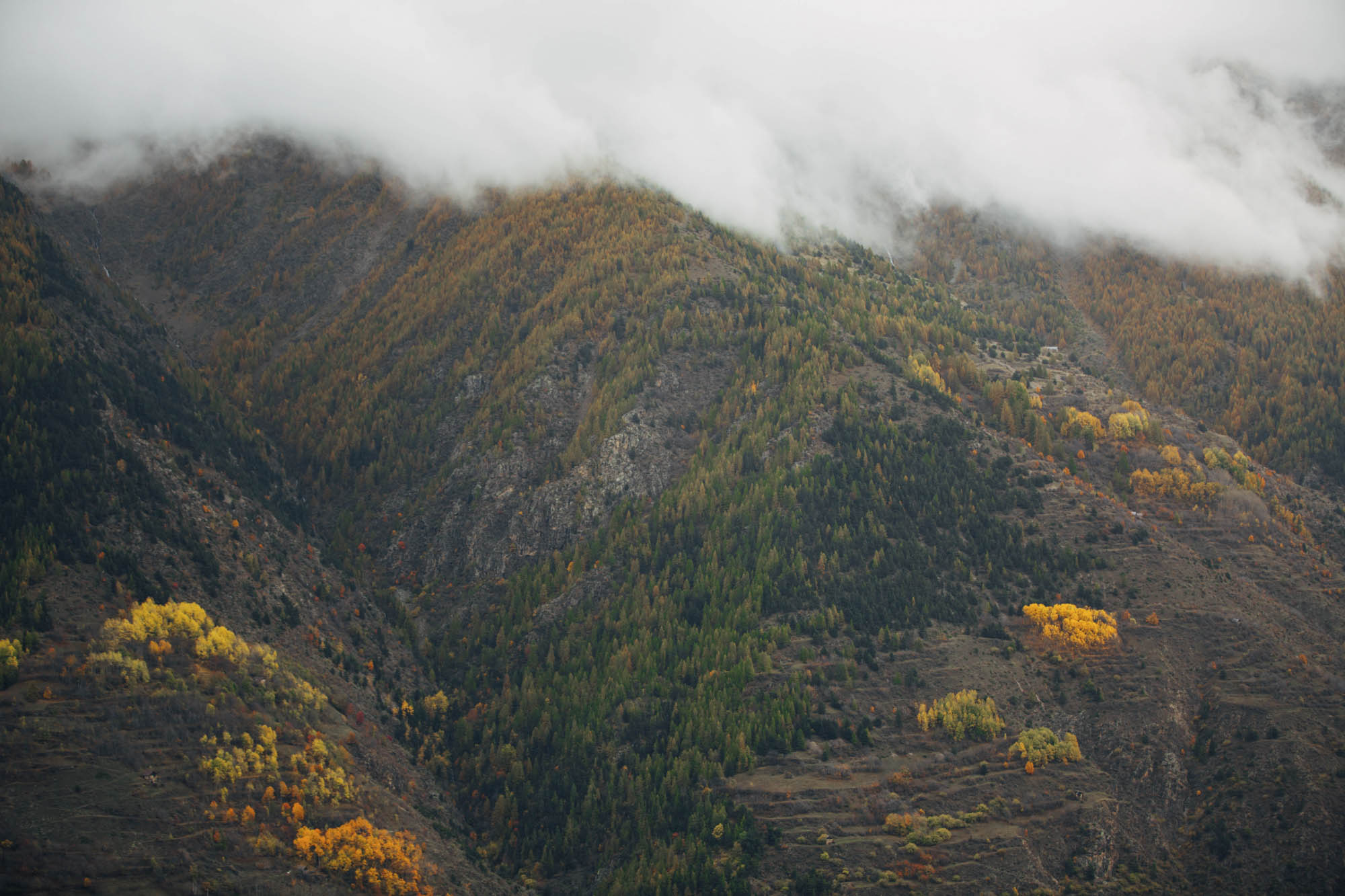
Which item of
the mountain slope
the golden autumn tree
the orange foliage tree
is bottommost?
the orange foliage tree

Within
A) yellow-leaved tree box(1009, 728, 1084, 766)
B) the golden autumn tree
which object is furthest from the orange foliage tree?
the golden autumn tree

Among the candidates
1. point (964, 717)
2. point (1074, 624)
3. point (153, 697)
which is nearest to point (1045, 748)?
point (964, 717)

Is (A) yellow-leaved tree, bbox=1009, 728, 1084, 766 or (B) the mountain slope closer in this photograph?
(B) the mountain slope

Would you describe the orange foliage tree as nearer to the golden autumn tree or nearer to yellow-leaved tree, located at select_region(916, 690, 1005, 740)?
yellow-leaved tree, located at select_region(916, 690, 1005, 740)

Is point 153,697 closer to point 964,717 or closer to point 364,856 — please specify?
point 364,856

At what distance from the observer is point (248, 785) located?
147 m

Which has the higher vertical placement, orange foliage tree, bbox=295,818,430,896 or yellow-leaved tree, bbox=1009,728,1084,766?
yellow-leaved tree, bbox=1009,728,1084,766

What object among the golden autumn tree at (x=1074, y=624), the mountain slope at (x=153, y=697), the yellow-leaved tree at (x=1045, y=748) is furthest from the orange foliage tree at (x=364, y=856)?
the golden autumn tree at (x=1074, y=624)

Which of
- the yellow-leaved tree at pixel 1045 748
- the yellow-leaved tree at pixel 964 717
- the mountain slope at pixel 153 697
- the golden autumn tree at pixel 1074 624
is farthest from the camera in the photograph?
the golden autumn tree at pixel 1074 624

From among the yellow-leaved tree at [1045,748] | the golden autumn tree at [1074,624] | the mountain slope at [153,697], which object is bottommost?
the mountain slope at [153,697]

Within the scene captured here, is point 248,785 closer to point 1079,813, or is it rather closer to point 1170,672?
point 1079,813

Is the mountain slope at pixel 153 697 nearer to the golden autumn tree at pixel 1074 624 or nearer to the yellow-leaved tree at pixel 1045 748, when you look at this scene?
the yellow-leaved tree at pixel 1045 748

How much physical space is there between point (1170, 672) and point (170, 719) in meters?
175

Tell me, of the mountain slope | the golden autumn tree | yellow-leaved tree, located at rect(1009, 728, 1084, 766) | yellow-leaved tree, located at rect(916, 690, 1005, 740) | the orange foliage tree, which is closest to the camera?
the mountain slope
